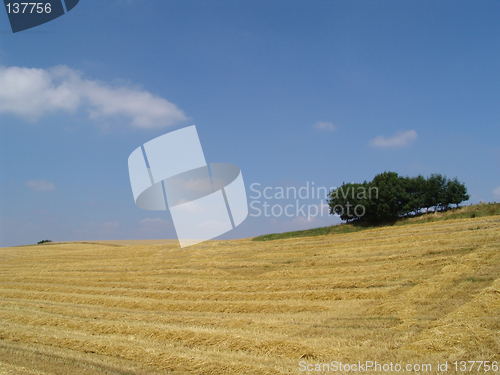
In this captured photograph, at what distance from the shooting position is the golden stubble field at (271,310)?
818cm

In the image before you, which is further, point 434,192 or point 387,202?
point 434,192

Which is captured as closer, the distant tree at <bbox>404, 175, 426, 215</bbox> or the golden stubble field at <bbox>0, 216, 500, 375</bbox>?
the golden stubble field at <bbox>0, 216, 500, 375</bbox>

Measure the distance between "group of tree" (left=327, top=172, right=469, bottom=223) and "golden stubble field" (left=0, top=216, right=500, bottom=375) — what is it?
2268 cm

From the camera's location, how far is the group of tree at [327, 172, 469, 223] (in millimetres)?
47938

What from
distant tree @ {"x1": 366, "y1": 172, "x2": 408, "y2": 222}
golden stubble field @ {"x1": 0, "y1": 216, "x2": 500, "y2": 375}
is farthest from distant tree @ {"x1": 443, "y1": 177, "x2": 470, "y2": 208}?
golden stubble field @ {"x1": 0, "y1": 216, "x2": 500, "y2": 375}

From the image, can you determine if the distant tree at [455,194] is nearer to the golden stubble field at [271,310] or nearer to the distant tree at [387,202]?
the distant tree at [387,202]

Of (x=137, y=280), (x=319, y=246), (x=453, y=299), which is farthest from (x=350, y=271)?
(x=137, y=280)

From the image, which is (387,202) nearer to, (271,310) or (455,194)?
(455,194)

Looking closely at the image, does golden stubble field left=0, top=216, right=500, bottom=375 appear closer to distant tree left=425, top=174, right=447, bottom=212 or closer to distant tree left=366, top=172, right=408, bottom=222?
distant tree left=366, top=172, right=408, bottom=222

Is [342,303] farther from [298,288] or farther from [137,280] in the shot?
[137,280]

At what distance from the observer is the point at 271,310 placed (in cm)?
1341

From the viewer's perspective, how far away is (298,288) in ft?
53.5

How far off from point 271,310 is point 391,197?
3915 cm

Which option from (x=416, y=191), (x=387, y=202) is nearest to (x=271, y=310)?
(x=387, y=202)
